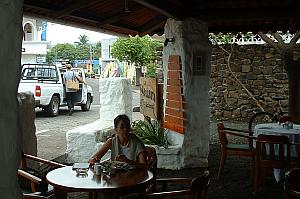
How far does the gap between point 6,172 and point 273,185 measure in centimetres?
581

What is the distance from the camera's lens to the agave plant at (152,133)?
765cm

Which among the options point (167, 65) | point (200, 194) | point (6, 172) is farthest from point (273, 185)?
point (6, 172)

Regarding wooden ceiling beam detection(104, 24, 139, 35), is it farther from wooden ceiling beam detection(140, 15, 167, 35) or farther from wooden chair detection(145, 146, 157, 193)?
wooden chair detection(145, 146, 157, 193)

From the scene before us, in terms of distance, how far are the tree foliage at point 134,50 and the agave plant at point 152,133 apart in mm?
13476

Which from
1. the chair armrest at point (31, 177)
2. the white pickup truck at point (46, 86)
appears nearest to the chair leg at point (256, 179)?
the chair armrest at point (31, 177)

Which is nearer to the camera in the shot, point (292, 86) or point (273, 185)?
point (273, 185)

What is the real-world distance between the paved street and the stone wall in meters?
2.88

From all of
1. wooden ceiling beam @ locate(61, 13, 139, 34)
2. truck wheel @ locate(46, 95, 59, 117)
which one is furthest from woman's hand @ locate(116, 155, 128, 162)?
truck wheel @ locate(46, 95, 59, 117)

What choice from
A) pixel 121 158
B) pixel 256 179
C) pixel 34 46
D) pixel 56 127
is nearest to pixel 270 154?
pixel 256 179

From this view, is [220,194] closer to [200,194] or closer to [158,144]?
[158,144]

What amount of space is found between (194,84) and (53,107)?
8833 mm

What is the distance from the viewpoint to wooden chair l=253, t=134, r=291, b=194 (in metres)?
5.52

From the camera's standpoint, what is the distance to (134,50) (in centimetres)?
2181

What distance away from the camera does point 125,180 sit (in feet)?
12.5
